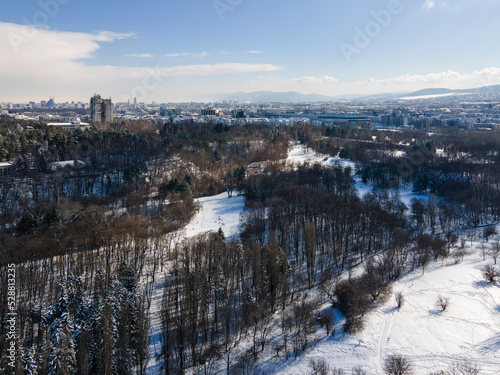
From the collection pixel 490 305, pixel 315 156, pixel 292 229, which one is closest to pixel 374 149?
pixel 315 156

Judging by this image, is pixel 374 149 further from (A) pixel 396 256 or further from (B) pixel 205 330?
(B) pixel 205 330

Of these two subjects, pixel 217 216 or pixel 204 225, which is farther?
pixel 217 216

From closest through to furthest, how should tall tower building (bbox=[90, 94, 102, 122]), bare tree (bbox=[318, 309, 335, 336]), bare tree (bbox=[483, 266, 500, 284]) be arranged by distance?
bare tree (bbox=[318, 309, 335, 336])
bare tree (bbox=[483, 266, 500, 284])
tall tower building (bbox=[90, 94, 102, 122])

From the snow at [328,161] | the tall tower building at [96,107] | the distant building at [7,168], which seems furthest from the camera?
the tall tower building at [96,107]

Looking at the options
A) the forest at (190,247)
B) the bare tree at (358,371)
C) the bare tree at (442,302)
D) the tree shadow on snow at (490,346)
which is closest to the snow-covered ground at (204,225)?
the forest at (190,247)

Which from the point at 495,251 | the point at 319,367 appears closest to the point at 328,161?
the point at 495,251

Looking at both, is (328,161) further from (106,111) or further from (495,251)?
(106,111)

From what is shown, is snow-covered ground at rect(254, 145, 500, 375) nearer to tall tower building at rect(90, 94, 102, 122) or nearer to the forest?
the forest

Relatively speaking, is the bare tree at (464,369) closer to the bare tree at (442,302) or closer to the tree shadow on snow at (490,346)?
the tree shadow on snow at (490,346)

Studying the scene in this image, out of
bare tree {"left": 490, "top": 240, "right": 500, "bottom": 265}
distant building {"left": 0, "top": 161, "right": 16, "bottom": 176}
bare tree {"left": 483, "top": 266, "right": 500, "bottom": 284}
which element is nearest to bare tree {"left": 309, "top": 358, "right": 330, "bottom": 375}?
bare tree {"left": 483, "top": 266, "right": 500, "bottom": 284}
